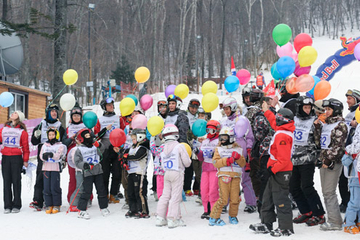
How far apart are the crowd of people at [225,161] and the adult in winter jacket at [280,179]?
0.01 meters

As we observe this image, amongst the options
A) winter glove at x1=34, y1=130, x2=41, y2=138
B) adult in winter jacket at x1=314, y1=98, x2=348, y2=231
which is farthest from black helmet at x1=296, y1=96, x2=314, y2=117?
winter glove at x1=34, y1=130, x2=41, y2=138

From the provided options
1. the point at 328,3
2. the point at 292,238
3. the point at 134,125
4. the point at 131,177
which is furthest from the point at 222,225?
the point at 328,3

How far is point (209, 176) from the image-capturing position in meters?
6.88

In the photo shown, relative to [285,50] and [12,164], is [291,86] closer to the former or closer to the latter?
[285,50]

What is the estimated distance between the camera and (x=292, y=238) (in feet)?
17.8

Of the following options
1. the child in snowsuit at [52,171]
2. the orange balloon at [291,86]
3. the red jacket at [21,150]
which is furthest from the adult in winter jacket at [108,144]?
the orange balloon at [291,86]

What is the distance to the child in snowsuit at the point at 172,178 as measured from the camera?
6.36m

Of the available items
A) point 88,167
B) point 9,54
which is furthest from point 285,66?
point 9,54

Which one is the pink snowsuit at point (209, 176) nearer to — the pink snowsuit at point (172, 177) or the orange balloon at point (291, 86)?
the pink snowsuit at point (172, 177)

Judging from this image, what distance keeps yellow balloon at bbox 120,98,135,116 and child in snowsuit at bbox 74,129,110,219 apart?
0.92 m

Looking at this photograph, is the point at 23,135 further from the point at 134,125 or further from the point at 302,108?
the point at 302,108

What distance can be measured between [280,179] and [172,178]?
1.75m

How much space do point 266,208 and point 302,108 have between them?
65.8 inches

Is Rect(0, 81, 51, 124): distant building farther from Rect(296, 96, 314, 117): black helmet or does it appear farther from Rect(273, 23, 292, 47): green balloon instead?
Rect(296, 96, 314, 117): black helmet
